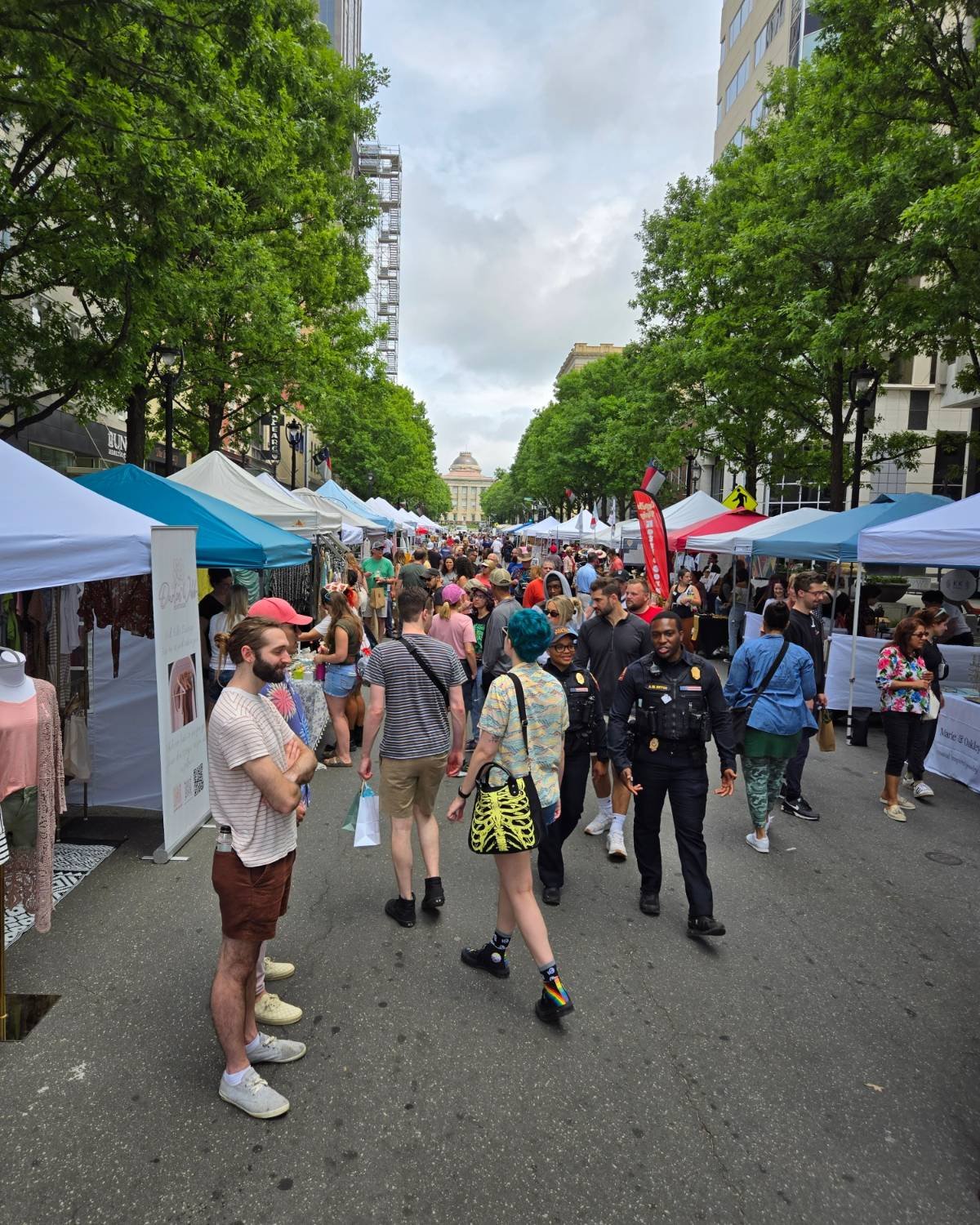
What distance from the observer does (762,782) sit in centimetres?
578

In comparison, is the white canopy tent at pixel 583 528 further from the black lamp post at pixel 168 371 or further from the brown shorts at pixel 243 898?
the brown shorts at pixel 243 898

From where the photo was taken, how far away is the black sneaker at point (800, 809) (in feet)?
21.6

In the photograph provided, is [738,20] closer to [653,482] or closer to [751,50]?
[751,50]

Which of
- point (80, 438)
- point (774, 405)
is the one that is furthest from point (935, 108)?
point (80, 438)

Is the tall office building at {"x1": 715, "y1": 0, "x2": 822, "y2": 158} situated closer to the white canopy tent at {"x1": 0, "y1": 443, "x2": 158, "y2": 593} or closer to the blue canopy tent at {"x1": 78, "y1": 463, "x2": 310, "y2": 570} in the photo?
the blue canopy tent at {"x1": 78, "y1": 463, "x2": 310, "y2": 570}

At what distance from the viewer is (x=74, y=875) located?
199 inches

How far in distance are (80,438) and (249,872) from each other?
55.4ft

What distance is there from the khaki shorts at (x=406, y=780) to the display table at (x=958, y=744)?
569 centimetres

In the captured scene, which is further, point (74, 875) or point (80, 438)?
point (80, 438)

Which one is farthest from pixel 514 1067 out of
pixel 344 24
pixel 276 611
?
pixel 344 24

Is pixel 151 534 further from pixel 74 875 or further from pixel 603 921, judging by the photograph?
pixel 603 921

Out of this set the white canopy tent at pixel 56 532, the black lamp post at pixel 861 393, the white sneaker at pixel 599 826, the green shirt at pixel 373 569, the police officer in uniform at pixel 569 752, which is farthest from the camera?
the green shirt at pixel 373 569

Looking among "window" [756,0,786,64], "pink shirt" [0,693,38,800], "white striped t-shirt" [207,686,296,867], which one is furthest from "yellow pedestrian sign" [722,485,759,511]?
"window" [756,0,786,64]

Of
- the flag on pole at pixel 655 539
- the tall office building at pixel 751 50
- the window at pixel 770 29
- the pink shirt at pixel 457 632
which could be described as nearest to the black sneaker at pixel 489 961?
the pink shirt at pixel 457 632
